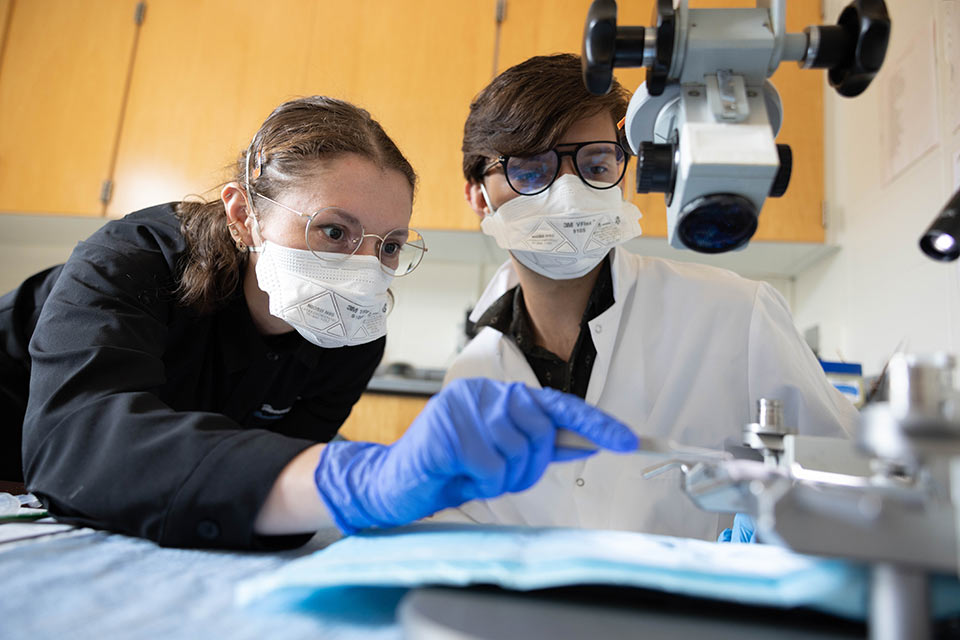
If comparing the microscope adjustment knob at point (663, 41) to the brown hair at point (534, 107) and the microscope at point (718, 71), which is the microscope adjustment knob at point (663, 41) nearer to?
the microscope at point (718, 71)

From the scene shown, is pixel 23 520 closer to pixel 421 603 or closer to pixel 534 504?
pixel 421 603

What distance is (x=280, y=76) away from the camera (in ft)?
8.68

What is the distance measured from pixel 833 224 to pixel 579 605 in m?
2.18

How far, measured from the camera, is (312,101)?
1119 mm

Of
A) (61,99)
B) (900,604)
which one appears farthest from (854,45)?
(61,99)

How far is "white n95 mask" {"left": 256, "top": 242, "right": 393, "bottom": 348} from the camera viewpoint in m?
0.96

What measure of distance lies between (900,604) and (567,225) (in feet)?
2.78

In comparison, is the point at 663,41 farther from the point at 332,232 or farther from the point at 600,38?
the point at 332,232

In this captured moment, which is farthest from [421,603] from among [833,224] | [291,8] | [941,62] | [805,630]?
[291,8]

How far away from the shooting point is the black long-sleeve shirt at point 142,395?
57cm

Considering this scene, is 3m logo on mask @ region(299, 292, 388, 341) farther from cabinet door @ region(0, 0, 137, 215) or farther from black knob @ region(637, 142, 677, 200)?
cabinet door @ region(0, 0, 137, 215)

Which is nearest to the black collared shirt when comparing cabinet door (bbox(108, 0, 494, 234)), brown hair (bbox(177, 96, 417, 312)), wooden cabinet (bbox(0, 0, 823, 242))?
brown hair (bbox(177, 96, 417, 312))

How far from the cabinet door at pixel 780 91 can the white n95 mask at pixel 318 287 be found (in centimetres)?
137

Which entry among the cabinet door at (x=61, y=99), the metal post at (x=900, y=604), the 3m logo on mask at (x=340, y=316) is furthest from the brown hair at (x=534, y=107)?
the cabinet door at (x=61, y=99)
